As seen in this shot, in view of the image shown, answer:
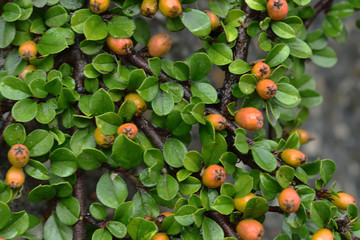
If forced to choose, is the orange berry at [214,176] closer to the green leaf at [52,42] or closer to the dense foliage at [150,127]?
the dense foliage at [150,127]

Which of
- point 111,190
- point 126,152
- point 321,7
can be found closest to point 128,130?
point 126,152

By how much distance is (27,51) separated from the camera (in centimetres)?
126

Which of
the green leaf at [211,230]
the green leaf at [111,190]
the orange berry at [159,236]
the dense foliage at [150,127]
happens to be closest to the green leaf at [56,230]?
the dense foliage at [150,127]

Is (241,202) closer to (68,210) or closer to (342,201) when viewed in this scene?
(342,201)

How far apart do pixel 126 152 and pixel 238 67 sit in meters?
0.41

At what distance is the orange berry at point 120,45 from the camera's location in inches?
50.0

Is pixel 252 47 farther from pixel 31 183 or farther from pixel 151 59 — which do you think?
pixel 31 183

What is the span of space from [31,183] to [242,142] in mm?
721

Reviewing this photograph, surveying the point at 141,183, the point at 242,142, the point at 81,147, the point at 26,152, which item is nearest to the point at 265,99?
the point at 242,142

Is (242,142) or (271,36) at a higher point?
(271,36)

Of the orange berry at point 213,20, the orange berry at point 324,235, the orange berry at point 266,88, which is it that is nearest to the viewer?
the orange berry at point 324,235

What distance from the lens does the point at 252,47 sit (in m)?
2.04

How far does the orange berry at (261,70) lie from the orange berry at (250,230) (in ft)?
1.33

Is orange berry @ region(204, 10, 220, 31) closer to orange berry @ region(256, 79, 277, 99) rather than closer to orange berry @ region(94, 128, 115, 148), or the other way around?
orange berry @ region(256, 79, 277, 99)
